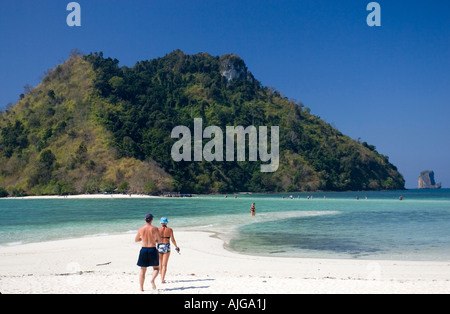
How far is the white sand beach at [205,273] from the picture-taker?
33.5ft

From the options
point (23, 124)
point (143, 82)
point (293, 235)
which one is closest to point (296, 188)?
point (143, 82)

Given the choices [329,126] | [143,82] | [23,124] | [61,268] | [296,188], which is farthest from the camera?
[329,126]

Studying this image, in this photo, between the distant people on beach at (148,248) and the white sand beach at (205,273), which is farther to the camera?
the white sand beach at (205,273)

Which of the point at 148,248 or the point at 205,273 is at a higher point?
the point at 148,248

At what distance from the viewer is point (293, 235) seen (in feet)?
77.4

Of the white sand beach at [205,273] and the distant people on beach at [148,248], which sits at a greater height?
the distant people on beach at [148,248]

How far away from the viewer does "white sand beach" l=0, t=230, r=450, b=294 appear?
10211 millimetres

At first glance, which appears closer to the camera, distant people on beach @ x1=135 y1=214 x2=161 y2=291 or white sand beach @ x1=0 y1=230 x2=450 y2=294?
distant people on beach @ x1=135 y1=214 x2=161 y2=291

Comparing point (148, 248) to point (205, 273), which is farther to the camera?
point (205, 273)

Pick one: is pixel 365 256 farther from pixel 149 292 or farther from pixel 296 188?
pixel 296 188

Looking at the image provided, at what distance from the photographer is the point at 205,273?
1309 cm

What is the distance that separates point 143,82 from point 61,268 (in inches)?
5975

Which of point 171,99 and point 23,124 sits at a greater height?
point 171,99

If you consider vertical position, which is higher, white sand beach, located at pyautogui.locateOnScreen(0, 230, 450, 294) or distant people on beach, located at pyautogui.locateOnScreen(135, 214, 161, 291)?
distant people on beach, located at pyautogui.locateOnScreen(135, 214, 161, 291)
